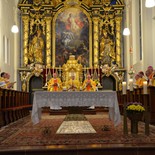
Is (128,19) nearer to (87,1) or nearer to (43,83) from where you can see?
(87,1)

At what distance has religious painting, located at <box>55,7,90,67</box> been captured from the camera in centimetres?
2016

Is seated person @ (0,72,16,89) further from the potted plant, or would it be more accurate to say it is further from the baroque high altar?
→ the baroque high altar

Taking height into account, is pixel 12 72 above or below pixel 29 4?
below

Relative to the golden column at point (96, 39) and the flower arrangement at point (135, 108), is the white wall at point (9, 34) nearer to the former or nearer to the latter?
the golden column at point (96, 39)

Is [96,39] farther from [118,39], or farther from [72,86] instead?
[72,86]

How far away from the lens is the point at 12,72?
18.8 meters

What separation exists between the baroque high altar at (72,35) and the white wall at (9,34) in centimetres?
62

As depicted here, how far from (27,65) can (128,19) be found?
6.58 meters

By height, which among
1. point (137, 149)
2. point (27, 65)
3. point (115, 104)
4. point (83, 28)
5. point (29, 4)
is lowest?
point (137, 149)

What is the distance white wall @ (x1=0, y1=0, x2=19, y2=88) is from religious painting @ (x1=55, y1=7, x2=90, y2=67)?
8.18ft

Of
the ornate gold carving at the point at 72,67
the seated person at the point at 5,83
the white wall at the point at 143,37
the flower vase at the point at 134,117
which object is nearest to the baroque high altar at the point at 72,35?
the white wall at the point at 143,37

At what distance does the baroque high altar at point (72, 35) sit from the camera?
20.0m

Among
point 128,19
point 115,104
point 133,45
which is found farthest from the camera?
point 128,19

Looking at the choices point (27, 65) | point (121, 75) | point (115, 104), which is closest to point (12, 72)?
point (27, 65)
